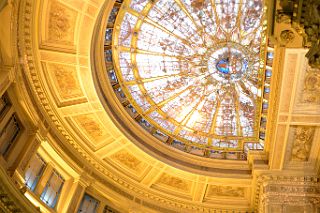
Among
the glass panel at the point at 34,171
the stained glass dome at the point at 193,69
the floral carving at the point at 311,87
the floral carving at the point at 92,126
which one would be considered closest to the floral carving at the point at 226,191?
the stained glass dome at the point at 193,69

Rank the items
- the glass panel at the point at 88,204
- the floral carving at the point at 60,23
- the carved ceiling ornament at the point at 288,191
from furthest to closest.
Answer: the glass panel at the point at 88,204, the carved ceiling ornament at the point at 288,191, the floral carving at the point at 60,23

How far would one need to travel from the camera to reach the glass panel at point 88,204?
1805 centimetres

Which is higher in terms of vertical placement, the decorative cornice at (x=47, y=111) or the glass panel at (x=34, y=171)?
the decorative cornice at (x=47, y=111)

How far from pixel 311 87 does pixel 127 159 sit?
8.83m

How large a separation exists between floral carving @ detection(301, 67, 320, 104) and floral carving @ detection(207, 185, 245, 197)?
650 cm

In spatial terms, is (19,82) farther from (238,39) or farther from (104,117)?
(238,39)

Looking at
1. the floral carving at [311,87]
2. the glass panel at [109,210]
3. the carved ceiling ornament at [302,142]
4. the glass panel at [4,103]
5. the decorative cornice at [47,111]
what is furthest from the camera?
the glass panel at [109,210]

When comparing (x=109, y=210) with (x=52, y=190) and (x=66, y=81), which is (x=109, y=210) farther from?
(x=66, y=81)

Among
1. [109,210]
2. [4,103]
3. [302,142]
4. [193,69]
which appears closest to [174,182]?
[109,210]

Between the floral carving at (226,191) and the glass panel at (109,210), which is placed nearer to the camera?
the glass panel at (109,210)

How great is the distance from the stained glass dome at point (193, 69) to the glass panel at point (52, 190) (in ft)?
14.6

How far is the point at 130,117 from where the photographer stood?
62.4 feet

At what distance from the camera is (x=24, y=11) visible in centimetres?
1441

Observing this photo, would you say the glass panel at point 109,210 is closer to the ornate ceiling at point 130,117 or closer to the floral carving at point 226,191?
the ornate ceiling at point 130,117
